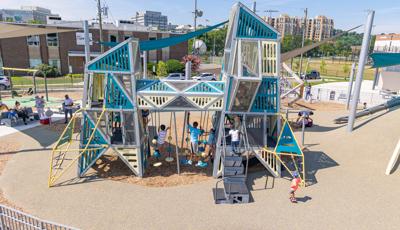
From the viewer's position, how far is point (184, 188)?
387 inches

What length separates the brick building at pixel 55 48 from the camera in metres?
37.0

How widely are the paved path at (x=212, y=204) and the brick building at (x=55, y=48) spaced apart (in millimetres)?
30098

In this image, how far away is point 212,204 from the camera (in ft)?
29.1

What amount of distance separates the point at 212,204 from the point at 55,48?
127 ft

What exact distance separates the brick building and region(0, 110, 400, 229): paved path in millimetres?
30098

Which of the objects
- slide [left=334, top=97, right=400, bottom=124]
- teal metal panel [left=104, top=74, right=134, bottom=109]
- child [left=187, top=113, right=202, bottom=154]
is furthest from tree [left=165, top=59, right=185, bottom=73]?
teal metal panel [left=104, top=74, right=134, bottom=109]

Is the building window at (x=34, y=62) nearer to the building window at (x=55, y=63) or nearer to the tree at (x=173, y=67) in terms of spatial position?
the building window at (x=55, y=63)

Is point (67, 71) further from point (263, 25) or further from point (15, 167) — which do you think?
point (263, 25)

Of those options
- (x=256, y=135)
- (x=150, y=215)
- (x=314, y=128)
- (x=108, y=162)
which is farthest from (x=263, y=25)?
(x=314, y=128)

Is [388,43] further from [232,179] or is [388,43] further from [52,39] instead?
[52,39]

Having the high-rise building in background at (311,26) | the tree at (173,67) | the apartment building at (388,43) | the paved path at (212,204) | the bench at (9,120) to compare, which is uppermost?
the high-rise building in background at (311,26)

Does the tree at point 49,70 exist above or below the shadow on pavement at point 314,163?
above

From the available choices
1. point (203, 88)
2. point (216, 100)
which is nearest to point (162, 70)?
point (203, 88)

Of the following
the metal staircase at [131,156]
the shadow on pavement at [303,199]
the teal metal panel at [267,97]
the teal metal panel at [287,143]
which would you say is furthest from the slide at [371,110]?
the metal staircase at [131,156]
